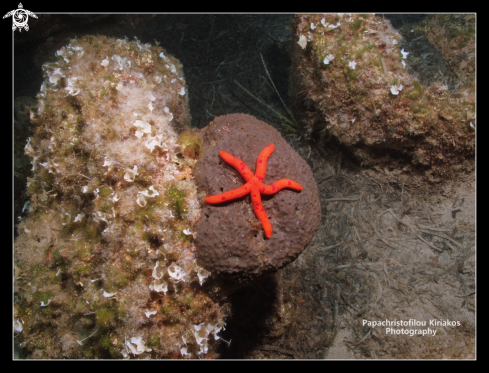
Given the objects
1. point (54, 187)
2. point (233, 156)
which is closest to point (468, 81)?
point (233, 156)

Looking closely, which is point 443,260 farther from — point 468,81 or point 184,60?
point 184,60

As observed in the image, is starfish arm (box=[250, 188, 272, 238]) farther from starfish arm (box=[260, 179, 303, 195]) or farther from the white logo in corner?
the white logo in corner

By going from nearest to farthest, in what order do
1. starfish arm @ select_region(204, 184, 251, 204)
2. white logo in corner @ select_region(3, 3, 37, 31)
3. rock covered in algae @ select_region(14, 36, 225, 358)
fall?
1. starfish arm @ select_region(204, 184, 251, 204)
2. rock covered in algae @ select_region(14, 36, 225, 358)
3. white logo in corner @ select_region(3, 3, 37, 31)

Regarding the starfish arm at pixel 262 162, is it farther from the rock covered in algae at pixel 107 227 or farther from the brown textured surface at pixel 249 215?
the rock covered in algae at pixel 107 227

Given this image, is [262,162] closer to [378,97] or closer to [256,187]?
[256,187]

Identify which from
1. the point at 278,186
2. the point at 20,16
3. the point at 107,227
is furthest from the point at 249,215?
the point at 20,16

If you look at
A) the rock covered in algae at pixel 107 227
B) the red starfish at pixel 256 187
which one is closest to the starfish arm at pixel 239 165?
the red starfish at pixel 256 187

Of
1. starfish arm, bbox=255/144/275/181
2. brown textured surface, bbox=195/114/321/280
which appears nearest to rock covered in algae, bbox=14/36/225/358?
brown textured surface, bbox=195/114/321/280
